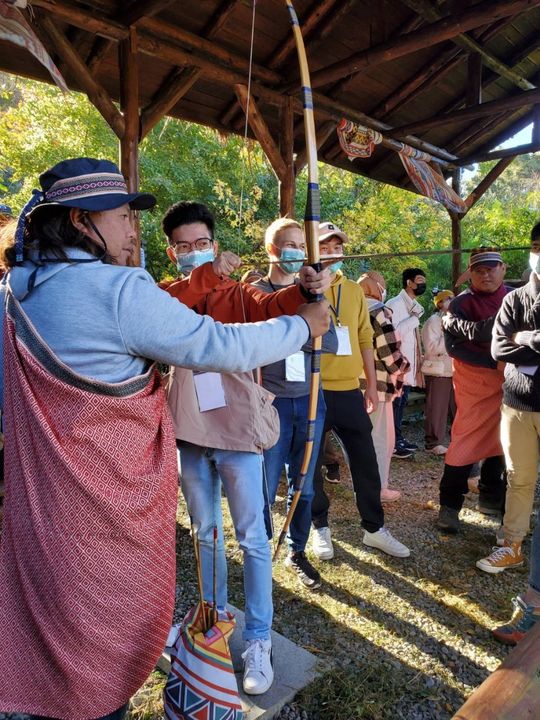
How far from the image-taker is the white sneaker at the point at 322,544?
281 cm

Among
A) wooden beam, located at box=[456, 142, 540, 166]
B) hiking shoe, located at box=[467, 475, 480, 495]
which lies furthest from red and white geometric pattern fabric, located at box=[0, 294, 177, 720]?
wooden beam, located at box=[456, 142, 540, 166]

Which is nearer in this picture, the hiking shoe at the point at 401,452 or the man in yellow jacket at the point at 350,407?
the man in yellow jacket at the point at 350,407

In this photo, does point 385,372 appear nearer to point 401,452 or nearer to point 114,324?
point 401,452

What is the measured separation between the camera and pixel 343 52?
196 inches

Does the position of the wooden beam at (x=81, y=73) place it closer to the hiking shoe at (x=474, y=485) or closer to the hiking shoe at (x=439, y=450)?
the hiking shoe at (x=474, y=485)

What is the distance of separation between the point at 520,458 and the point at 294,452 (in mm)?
1119

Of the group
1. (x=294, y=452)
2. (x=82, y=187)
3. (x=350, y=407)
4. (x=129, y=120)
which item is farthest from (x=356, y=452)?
(x=129, y=120)

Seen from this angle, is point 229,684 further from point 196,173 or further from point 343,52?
point 196,173

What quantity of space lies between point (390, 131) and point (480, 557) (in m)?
4.99

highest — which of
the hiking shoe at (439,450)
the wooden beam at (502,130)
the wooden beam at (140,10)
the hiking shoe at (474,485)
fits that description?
the wooden beam at (502,130)

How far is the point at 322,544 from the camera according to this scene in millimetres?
2830

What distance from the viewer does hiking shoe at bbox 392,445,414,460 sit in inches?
192

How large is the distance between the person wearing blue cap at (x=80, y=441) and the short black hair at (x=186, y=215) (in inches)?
27.1

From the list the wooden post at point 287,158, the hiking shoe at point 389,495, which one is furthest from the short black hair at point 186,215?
the wooden post at point 287,158
